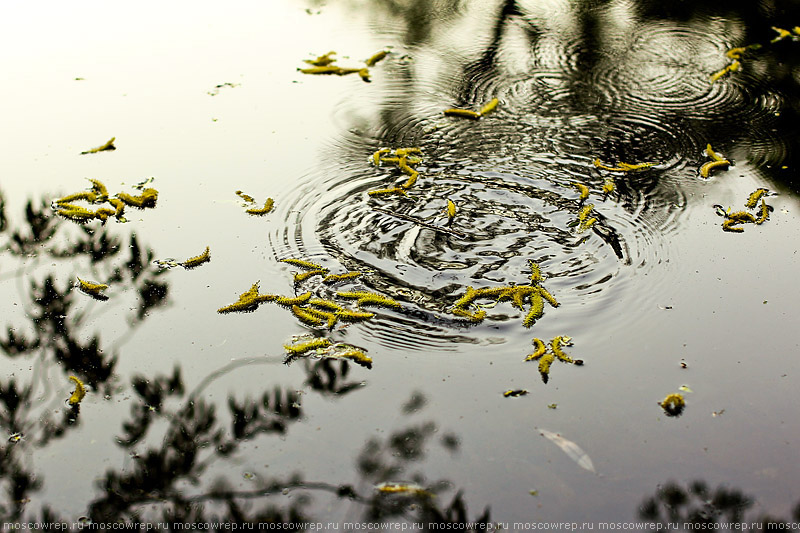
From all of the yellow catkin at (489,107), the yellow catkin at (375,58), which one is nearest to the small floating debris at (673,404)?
the yellow catkin at (489,107)

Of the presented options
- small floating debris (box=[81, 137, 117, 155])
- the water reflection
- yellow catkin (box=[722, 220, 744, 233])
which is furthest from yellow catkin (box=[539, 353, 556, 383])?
small floating debris (box=[81, 137, 117, 155])

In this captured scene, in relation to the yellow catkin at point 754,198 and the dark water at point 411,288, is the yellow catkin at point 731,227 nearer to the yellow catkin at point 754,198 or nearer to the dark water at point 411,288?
the dark water at point 411,288

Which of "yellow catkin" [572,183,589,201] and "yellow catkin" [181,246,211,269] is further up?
"yellow catkin" [572,183,589,201]

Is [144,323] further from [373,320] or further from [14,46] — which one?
[14,46]

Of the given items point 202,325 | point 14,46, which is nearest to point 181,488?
point 202,325

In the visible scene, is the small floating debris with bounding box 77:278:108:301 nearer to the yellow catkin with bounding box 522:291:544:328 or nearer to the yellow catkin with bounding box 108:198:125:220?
the yellow catkin with bounding box 108:198:125:220

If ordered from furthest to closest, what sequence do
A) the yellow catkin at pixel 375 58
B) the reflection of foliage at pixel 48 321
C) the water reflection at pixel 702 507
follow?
the yellow catkin at pixel 375 58 < the reflection of foliage at pixel 48 321 < the water reflection at pixel 702 507
